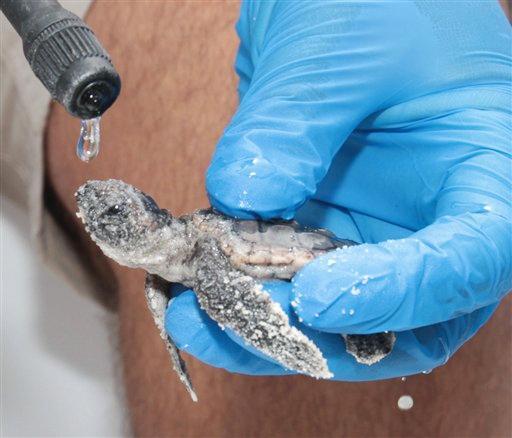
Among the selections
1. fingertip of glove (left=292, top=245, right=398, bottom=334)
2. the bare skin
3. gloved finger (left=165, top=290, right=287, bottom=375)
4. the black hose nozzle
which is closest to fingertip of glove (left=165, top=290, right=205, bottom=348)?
gloved finger (left=165, top=290, right=287, bottom=375)

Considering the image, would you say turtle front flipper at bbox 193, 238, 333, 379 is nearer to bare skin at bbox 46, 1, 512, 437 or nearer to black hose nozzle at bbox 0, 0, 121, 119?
black hose nozzle at bbox 0, 0, 121, 119

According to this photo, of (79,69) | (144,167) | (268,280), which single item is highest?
(79,69)

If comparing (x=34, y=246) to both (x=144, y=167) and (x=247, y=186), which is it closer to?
(x=144, y=167)

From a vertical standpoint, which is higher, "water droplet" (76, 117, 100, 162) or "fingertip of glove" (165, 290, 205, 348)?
"water droplet" (76, 117, 100, 162)

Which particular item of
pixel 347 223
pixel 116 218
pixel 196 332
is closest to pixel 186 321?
pixel 196 332

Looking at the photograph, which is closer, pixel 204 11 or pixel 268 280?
pixel 268 280

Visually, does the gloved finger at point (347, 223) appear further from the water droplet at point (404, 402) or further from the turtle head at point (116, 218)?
the water droplet at point (404, 402)

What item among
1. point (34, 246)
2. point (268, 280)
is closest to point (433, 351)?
point (268, 280)
